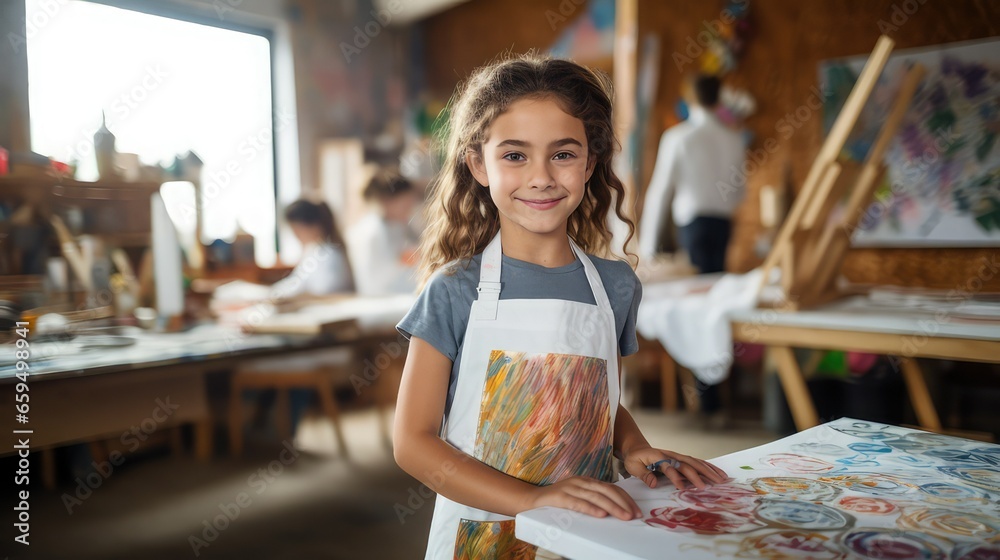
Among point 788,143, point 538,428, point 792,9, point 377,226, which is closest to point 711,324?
point 377,226

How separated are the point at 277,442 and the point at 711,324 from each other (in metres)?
1.57

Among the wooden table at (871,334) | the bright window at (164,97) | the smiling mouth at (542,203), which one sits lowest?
the wooden table at (871,334)

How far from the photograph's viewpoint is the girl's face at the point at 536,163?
3.19 ft

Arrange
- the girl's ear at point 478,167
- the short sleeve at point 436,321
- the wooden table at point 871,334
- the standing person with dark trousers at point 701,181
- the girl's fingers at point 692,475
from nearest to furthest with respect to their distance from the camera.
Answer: the girl's fingers at point 692,475 < the short sleeve at point 436,321 < the girl's ear at point 478,167 < the wooden table at point 871,334 < the standing person with dark trousers at point 701,181

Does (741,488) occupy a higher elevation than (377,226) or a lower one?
lower

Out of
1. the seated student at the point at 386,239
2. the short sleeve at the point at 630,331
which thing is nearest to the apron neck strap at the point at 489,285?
the short sleeve at the point at 630,331

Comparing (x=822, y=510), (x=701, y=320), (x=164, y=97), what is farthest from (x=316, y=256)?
(x=822, y=510)

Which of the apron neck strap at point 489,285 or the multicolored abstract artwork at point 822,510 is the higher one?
the apron neck strap at point 489,285

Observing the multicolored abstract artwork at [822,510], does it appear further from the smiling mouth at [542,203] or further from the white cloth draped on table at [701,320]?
the white cloth draped on table at [701,320]

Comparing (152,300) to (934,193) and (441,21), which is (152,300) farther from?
(934,193)

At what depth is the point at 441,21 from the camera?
4.81 m

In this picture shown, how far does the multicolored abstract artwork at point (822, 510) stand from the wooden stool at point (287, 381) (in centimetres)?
174

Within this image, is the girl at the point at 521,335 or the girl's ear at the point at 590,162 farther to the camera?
the girl's ear at the point at 590,162

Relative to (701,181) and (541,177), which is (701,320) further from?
(541,177)
